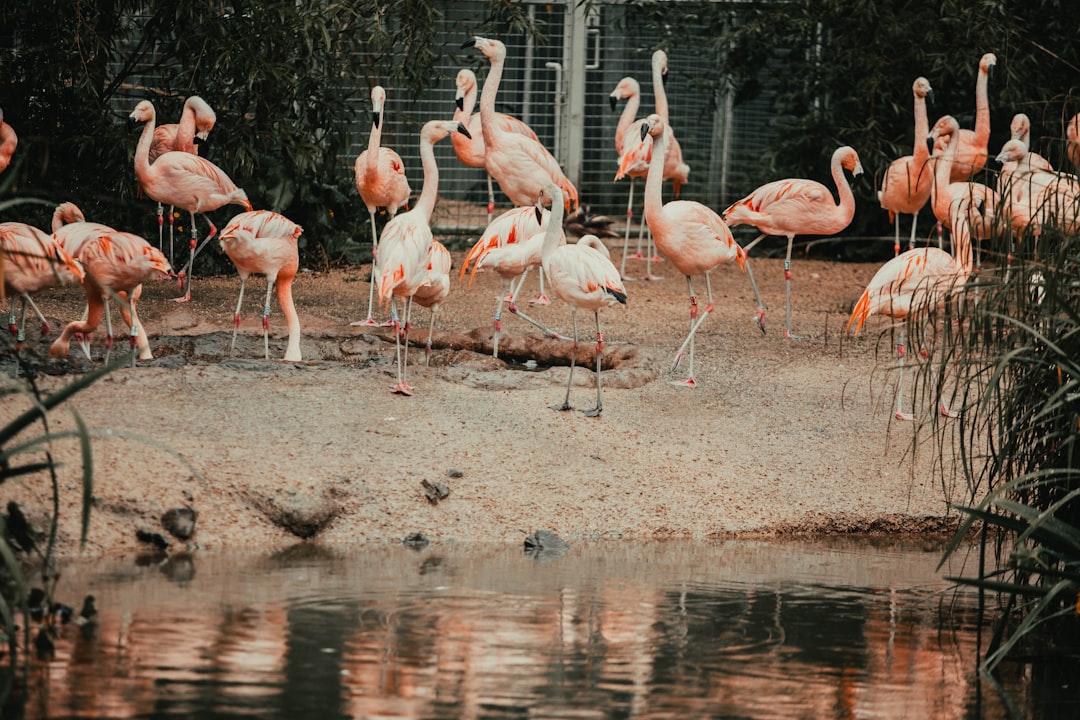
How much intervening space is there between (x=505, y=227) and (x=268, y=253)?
1518mm

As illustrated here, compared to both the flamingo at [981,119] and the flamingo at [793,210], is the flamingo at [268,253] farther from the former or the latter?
the flamingo at [981,119]

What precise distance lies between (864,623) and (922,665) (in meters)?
0.46

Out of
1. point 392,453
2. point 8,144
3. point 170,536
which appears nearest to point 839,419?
point 392,453

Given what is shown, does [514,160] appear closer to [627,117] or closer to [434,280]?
[627,117]

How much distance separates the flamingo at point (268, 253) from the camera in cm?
746

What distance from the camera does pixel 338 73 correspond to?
32.3ft

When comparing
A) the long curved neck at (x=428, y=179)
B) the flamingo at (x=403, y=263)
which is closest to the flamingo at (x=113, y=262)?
the flamingo at (x=403, y=263)

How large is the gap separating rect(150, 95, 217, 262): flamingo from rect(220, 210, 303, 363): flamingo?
171cm

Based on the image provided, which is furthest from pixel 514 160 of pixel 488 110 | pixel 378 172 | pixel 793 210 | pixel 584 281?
pixel 584 281

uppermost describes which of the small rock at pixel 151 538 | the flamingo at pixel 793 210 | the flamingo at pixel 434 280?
the flamingo at pixel 793 210

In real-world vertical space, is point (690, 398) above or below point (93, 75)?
below

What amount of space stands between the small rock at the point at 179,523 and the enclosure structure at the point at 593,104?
6.89m

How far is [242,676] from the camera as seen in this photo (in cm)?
374

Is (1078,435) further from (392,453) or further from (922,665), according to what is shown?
(392,453)
